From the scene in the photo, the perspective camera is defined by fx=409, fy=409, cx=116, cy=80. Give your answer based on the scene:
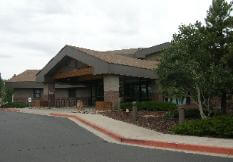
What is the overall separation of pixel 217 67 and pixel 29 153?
9.36 metres

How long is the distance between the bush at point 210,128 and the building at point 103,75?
11397mm

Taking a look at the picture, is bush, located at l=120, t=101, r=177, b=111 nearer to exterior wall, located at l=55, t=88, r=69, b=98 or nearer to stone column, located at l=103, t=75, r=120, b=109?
stone column, located at l=103, t=75, r=120, b=109

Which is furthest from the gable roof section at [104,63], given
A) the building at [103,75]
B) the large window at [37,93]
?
the large window at [37,93]

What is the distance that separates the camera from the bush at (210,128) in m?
13.7

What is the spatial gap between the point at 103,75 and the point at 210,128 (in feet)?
61.6

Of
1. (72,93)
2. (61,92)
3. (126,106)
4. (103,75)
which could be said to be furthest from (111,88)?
(61,92)

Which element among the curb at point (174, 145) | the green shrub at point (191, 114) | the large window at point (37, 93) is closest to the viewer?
the curb at point (174, 145)

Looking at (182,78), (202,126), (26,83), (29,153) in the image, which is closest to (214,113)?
(182,78)

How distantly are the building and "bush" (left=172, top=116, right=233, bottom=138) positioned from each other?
1140 cm

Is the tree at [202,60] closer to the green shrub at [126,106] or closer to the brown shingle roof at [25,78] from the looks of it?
the green shrub at [126,106]

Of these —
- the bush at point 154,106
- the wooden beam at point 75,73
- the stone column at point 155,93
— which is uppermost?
the wooden beam at point 75,73

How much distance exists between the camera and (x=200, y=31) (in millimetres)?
19375

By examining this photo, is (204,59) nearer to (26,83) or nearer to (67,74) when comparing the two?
(67,74)

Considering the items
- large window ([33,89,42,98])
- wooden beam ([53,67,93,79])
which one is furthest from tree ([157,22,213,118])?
large window ([33,89,42,98])
